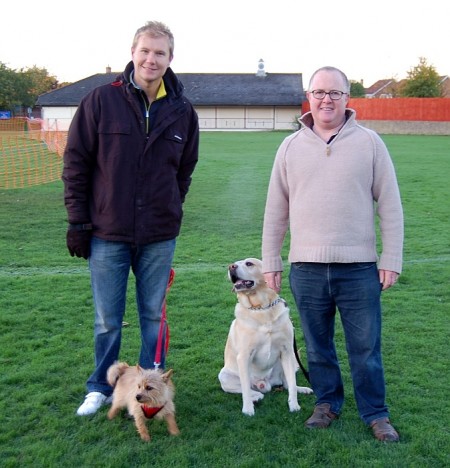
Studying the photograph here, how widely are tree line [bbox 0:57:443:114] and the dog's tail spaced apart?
56.6m

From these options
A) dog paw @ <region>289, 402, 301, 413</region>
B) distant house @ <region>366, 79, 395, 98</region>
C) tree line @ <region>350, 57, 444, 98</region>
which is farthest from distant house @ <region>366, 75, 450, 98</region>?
dog paw @ <region>289, 402, 301, 413</region>

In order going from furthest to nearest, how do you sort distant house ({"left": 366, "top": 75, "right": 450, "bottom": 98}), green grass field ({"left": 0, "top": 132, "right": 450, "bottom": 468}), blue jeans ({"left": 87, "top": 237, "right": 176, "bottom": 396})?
distant house ({"left": 366, "top": 75, "right": 450, "bottom": 98})
blue jeans ({"left": 87, "top": 237, "right": 176, "bottom": 396})
green grass field ({"left": 0, "top": 132, "right": 450, "bottom": 468})

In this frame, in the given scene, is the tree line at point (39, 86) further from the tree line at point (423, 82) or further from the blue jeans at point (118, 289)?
the blue jeans at point (118, 289)

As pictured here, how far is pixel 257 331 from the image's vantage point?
430 centimetres

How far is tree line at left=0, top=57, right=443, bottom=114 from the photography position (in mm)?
56031

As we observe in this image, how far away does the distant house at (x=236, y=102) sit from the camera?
56.0 meters

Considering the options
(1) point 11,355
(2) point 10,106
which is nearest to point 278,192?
(1) point 11,355

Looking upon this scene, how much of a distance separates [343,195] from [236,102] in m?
54.1

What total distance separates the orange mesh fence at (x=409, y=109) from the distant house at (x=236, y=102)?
345 inches

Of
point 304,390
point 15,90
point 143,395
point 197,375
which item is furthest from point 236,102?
point 143,395

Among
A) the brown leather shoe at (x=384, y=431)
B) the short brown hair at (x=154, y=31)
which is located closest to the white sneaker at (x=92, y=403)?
the brown leather shoe at (x=384, y=431)

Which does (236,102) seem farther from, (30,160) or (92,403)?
(92,403)

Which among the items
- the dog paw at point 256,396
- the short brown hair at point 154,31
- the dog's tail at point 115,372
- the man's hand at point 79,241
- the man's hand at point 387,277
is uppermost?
the short brown hair at point 154,31

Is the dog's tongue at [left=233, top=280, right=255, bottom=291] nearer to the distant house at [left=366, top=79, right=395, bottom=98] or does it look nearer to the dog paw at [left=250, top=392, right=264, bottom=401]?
the dog paw at [left=250, top=392, right=264, bottom=401]
